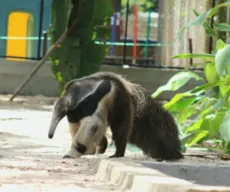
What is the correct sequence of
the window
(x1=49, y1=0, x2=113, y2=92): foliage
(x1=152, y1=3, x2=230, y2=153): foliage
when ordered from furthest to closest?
the window
(x1=49, y1=0, x2=113, y2=92): foliage
(x1=152, y1=3, x2=230, y2=153): foliage

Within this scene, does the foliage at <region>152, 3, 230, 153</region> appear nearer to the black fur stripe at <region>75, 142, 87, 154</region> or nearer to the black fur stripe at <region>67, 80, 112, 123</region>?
the black fur stripe at <region>67, 80, 112, 123</region>

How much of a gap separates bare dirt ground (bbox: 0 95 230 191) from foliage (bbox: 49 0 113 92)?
4.16ft

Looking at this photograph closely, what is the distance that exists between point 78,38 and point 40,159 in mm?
7100

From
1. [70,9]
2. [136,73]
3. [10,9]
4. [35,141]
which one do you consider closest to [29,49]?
[10,9]

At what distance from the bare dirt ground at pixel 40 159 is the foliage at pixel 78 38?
49.9 inches

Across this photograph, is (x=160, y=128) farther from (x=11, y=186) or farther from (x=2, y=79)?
(x=2, y=79)

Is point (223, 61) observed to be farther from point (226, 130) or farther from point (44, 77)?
point (44, 77)

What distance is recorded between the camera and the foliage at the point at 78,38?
12914mm

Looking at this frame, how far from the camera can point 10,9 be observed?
19422mm

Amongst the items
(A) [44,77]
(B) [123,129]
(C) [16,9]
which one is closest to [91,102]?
(B) [123,129]

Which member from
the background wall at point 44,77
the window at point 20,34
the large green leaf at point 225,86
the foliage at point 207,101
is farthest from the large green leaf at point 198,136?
the window at point 20,34

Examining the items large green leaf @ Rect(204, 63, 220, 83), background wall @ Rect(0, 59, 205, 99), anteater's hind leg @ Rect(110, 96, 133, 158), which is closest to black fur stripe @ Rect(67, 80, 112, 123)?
anteater's hind leg @ Rect(110, 96, 133, 158)

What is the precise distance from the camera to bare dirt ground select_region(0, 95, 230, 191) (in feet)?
14.8

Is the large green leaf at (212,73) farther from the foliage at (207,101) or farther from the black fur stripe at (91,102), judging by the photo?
the black fur stripe at (91,102)
